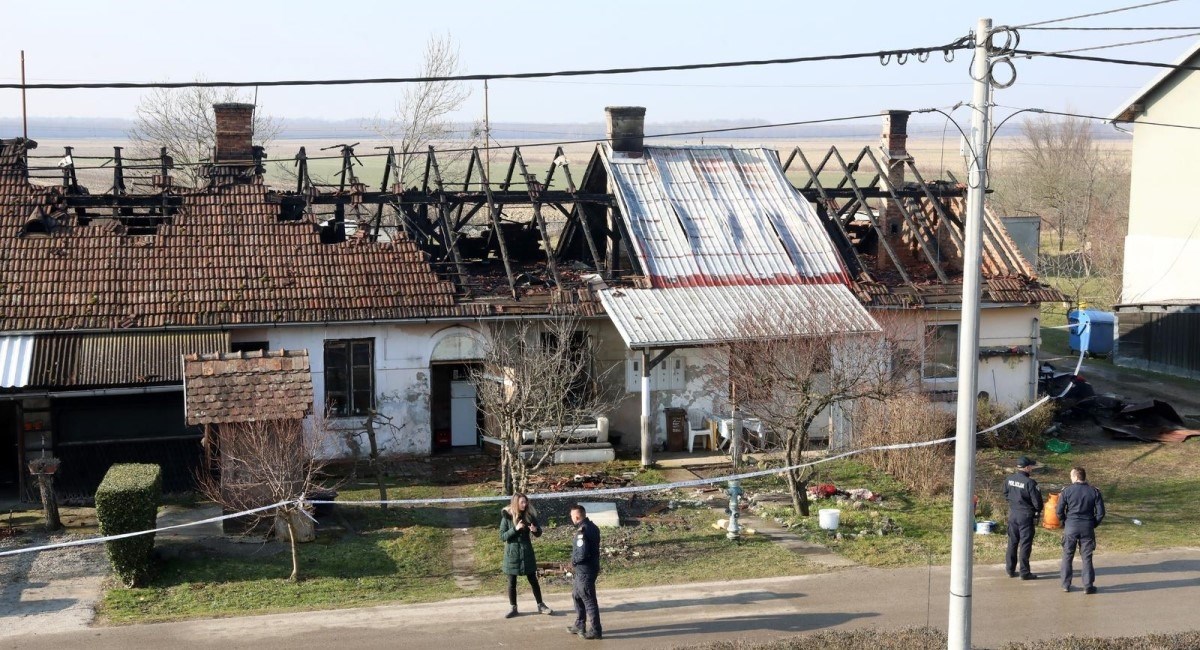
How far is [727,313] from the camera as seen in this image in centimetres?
2095

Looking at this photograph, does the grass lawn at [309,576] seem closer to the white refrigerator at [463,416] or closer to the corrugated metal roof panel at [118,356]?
the corrugated metal roof panel at [118,356]

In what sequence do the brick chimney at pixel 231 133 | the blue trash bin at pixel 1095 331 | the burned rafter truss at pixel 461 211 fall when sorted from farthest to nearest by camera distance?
the blue trash bin at pixel 1095 331 < the brick chimney at pixel 231 133 < the burned rafter truss at pixel 461 211

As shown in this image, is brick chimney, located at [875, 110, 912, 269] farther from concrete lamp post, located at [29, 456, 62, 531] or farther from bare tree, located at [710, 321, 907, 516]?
concrete lamp post, located at [29, 456, 62, 531]

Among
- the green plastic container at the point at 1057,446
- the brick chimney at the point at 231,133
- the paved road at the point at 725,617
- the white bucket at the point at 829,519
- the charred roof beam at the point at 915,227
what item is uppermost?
the brick chimney at the point at 231,133

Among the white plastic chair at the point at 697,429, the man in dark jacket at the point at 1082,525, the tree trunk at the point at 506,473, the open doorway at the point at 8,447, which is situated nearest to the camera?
the man in dark jacket at the point at 1082,525

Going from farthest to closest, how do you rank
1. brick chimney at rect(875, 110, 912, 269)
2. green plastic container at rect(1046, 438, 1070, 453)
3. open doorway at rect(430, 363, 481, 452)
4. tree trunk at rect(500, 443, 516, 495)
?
brick chimney at rect(875, 110, 912, 269) < green plastic container at rect(1046, 438, 1070, 453) < open doorway at rect(430, 363, 481, 452) < tree trunk at rect(500, 443, 516, 495)

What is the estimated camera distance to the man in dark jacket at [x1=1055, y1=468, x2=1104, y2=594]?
13766 mm

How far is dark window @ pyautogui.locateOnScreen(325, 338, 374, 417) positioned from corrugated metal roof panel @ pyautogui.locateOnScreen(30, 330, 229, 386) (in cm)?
187

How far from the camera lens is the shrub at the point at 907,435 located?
720 inches

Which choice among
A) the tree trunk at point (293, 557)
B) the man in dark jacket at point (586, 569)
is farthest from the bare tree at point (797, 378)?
the tree trunk at point (293, 557)

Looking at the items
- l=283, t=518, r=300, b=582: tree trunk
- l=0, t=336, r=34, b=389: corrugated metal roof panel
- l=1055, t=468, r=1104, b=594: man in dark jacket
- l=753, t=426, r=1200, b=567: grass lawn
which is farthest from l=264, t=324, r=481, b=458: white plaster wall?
l=1055, t=468, r=1104, b=594: man in dark jacket

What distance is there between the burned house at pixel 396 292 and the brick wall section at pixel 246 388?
80.0 inches

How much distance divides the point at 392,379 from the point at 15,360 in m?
5.78

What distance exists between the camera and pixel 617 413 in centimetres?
2167
